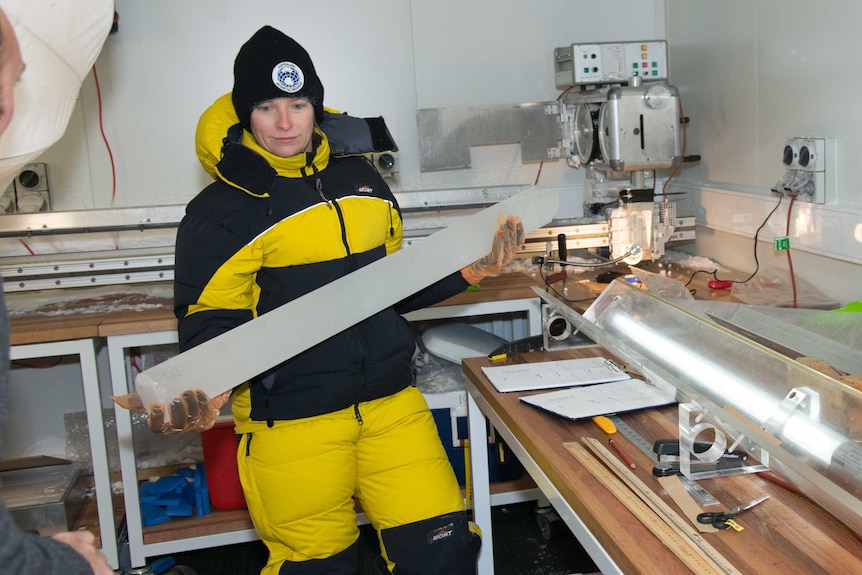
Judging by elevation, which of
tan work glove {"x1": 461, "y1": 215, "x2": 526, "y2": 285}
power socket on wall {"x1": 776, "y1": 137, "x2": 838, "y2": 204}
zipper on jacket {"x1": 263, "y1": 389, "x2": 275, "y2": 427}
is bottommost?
zipper on jacket {"x1": 263, "y1": 389, "x2": 275, "y2": 427}

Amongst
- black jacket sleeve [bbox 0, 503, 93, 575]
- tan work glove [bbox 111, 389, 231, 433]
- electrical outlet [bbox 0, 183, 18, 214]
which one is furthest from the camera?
electrical outlet [bbox 0, 183, 18, 214]

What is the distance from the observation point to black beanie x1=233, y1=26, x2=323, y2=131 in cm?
190

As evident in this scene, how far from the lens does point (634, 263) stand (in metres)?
2.66

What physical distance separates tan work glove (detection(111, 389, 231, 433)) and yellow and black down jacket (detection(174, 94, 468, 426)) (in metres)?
0.15

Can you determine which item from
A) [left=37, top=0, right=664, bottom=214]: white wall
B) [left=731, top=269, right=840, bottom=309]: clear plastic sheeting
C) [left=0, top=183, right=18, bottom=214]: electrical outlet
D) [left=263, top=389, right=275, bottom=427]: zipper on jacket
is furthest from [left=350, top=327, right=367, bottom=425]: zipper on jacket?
[left=0, top=183, right=18, bottom=214]: electrical outlet

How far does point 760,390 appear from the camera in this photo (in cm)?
140

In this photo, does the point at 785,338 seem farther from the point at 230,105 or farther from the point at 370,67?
the point at 370,67

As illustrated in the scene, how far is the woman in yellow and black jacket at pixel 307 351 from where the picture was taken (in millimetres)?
1874

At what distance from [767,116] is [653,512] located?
1.79m

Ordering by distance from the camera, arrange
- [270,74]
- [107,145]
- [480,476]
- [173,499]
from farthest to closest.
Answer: [107,145] → [173,499] → [480,476] → [270,74]

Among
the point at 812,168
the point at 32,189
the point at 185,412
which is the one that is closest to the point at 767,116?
the point at 812,168

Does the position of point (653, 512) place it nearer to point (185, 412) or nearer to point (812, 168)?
point (185, 412)

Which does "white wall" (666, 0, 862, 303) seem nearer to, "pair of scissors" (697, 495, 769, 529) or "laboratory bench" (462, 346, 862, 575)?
"laboratory bench" (462, 346, 862, 575)

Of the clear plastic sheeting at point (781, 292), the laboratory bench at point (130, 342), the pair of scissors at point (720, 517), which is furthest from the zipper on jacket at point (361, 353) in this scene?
the clear plastic sheeting at point (781, 292)
